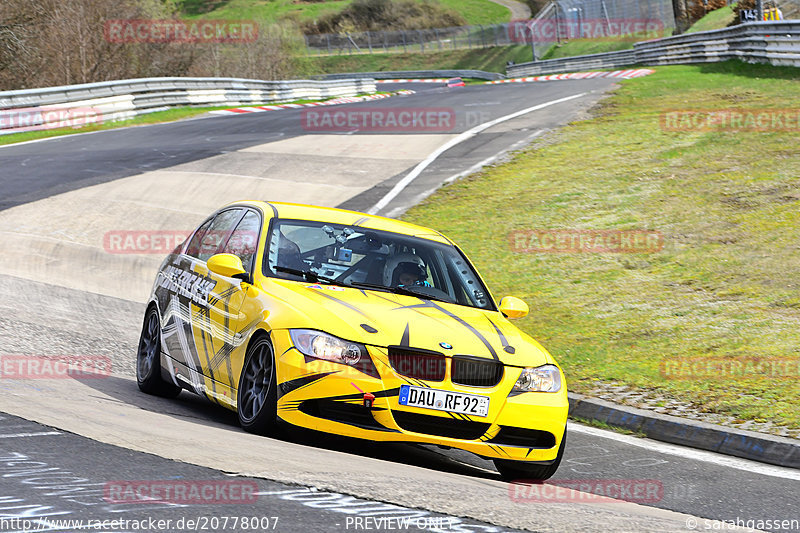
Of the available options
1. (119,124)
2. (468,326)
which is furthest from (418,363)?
(119,124)

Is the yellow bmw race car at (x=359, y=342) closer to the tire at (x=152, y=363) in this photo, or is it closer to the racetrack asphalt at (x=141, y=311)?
the tire at (x=152, y=363)

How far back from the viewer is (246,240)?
7.71 meters

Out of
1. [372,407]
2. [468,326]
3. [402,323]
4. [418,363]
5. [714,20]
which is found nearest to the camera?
[372,407]

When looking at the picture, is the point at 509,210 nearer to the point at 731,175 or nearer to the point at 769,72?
the point at 731,175

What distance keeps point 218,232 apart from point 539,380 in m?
3.01

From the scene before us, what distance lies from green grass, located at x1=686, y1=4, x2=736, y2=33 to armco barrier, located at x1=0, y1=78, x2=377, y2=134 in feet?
66.7

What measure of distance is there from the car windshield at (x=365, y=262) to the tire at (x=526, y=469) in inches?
54.7

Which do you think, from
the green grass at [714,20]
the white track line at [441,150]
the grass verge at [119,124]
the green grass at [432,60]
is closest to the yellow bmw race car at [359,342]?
the white track line at [441,150]

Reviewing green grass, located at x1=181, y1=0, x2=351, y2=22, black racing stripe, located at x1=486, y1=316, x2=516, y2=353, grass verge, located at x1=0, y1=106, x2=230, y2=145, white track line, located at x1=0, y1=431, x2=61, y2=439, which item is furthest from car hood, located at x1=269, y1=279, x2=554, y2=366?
green grass, located at x1=181, y1=0, x2=351, y2=22

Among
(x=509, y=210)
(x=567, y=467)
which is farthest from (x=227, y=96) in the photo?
(x=567, y=467)

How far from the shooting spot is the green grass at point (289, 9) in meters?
113

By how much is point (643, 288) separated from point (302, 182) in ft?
28.0

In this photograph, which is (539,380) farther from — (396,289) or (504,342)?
(396,289)

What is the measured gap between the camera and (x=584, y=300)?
12.5m
